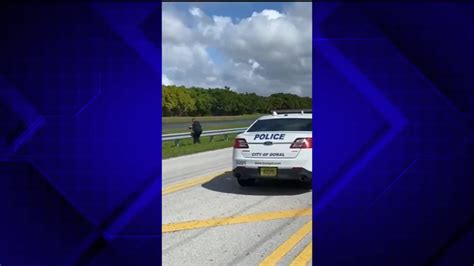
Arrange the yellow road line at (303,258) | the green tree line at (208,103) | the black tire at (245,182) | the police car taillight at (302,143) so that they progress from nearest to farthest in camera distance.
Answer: the yellow road line at (303,258) < the police car taillight at (302,143) < the black tire at (245,182) < the green tree line at (208,103)

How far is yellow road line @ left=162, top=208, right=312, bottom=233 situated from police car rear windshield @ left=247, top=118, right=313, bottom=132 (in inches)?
64.2

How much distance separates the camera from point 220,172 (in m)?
9.64

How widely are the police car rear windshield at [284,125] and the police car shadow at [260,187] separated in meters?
1.15

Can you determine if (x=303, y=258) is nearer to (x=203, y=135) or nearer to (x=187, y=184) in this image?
(x=187, y=184)

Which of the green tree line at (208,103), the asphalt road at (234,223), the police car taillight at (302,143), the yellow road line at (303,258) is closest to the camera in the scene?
the yellow road line at (303,258)

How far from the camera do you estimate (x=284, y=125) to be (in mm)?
7094

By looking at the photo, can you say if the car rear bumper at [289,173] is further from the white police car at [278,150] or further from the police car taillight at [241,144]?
the police car taillight at [241,144]

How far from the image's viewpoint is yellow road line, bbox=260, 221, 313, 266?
12.7 ft

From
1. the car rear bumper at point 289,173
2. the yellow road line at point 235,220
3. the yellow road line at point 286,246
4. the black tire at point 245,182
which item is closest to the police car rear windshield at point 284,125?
the car rear bumper at point 289,173

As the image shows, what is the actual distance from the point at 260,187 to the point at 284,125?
1.37 m

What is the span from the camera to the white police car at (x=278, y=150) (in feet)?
21.2
